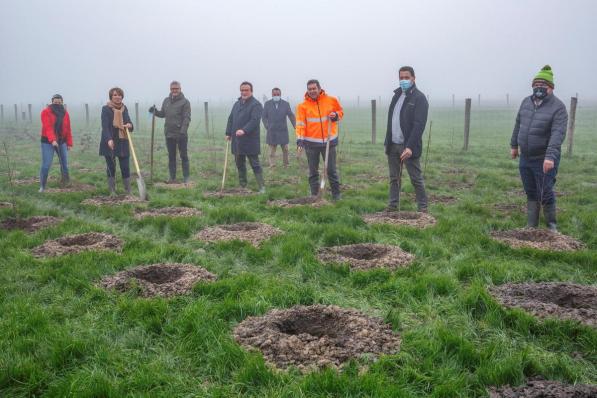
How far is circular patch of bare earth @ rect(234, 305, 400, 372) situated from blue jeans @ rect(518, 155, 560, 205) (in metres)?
3.86

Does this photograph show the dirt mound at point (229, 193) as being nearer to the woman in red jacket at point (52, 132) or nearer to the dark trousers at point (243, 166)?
the dark trousers at point (243, 166)

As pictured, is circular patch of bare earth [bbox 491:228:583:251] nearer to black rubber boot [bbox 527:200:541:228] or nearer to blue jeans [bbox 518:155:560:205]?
black rubber boot [bbox 527:200:541:228]

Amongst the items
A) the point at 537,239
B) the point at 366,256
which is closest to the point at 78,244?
the point at 366,256

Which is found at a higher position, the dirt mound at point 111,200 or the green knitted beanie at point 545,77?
the green knitted beanie at point 545,77

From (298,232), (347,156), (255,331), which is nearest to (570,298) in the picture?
(255,331)

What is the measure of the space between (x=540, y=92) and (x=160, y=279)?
5.51 m

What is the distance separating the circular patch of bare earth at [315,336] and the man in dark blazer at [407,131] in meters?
4.18

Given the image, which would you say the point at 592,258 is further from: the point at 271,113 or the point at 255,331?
the point at 271,113

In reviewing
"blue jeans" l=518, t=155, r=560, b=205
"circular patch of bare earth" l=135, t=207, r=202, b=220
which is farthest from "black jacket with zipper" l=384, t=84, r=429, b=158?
"circular patch of bare earth" l=135, t=207, r=202, b=220

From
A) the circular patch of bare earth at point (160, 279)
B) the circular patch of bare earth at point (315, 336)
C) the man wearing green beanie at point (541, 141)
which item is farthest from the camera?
the man wearing green beanie at point (541, 141)

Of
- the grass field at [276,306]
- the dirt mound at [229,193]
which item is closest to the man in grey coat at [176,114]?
the dirt mound at [229,193]

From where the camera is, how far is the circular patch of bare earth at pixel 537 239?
21.1ft

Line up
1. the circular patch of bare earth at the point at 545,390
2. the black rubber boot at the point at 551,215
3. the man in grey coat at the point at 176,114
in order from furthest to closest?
the man in grey coat at the point at 176,114
the black rubber boot at the point at 551,215
the circular patch of bare earth at the point at 545,390

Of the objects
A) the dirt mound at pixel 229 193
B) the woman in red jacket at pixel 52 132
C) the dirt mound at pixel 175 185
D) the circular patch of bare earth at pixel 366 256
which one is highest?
the woman in red jacket at pixel 52 132
